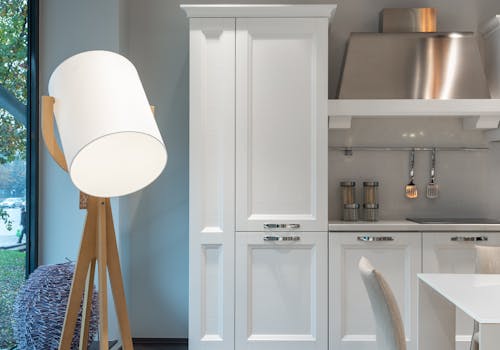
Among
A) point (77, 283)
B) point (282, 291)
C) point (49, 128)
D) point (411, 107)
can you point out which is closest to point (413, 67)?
point (411, 107)

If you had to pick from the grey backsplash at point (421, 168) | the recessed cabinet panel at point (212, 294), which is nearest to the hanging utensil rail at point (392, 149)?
the grey backsplash at point (421, 168)

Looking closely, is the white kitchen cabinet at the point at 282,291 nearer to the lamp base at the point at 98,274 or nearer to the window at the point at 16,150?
the lamp base at the point at 98,274

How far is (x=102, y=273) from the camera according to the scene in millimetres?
1797

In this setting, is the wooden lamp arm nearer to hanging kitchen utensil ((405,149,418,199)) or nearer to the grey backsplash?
the grey backsplash

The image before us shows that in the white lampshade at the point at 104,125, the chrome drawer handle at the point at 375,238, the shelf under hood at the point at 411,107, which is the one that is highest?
the shelf under hood at the point at 411,107

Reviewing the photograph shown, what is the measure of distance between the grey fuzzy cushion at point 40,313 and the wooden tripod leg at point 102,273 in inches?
33.9

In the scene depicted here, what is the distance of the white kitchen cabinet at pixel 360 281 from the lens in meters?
2.85

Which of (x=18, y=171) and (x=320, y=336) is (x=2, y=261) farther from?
(x=320, y=336)

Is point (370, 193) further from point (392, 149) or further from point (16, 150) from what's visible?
point (16, 150)

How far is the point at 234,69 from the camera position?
286 cm

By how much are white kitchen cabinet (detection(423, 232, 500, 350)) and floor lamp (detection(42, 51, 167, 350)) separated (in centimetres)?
183

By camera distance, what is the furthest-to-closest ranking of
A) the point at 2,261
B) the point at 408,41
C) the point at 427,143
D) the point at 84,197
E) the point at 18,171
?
the point at 427,143, the point at 408,41, the point at 18,171, the point at 2,261, the point at 84,197

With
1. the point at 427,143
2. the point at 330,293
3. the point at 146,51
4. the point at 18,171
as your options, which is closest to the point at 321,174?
the point at 330,293

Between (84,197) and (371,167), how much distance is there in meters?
2.10
